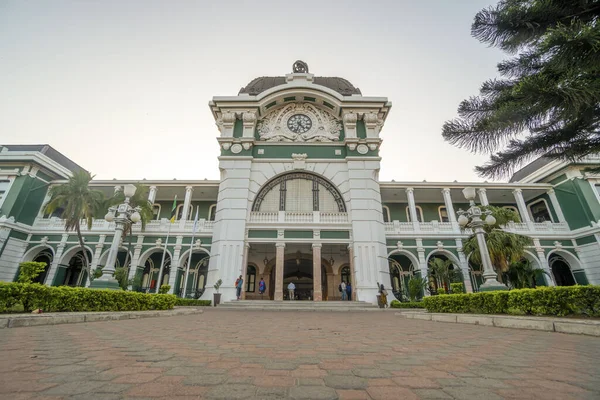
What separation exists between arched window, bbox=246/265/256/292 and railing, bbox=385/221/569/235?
10.4 metres

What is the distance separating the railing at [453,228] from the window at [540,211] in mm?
1726

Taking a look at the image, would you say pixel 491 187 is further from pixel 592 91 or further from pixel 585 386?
pixel 585 386

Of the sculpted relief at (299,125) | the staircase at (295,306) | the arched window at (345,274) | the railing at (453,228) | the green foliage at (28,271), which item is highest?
the sculpted relief at (299,125)

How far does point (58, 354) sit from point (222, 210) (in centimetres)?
1598

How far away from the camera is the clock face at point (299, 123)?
21.4 meters

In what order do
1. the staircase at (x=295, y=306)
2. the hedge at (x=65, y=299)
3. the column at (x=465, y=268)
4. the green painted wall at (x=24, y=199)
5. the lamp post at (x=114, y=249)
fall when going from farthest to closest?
the green painted wall at (x=24, y=199) → the column at (x=465, y=268) → the staircase at (x=295, y=306) → the lamp post at (x=114, y=249) → the hedge at (x=65, y=299)

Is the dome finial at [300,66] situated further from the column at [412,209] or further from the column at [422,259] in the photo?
the column at [422,259]

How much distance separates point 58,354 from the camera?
268 centimetres

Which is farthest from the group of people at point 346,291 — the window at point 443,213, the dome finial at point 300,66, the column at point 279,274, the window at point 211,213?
the dome finial at point 300,66

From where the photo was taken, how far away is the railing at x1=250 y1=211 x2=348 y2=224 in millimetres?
18391

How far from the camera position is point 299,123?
21.7 m

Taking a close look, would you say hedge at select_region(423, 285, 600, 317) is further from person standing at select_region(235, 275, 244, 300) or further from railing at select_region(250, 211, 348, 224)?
person standing at select_region(235, 275, 244, 300)

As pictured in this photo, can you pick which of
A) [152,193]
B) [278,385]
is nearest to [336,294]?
[152,193]

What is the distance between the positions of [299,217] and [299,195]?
1.78 m
